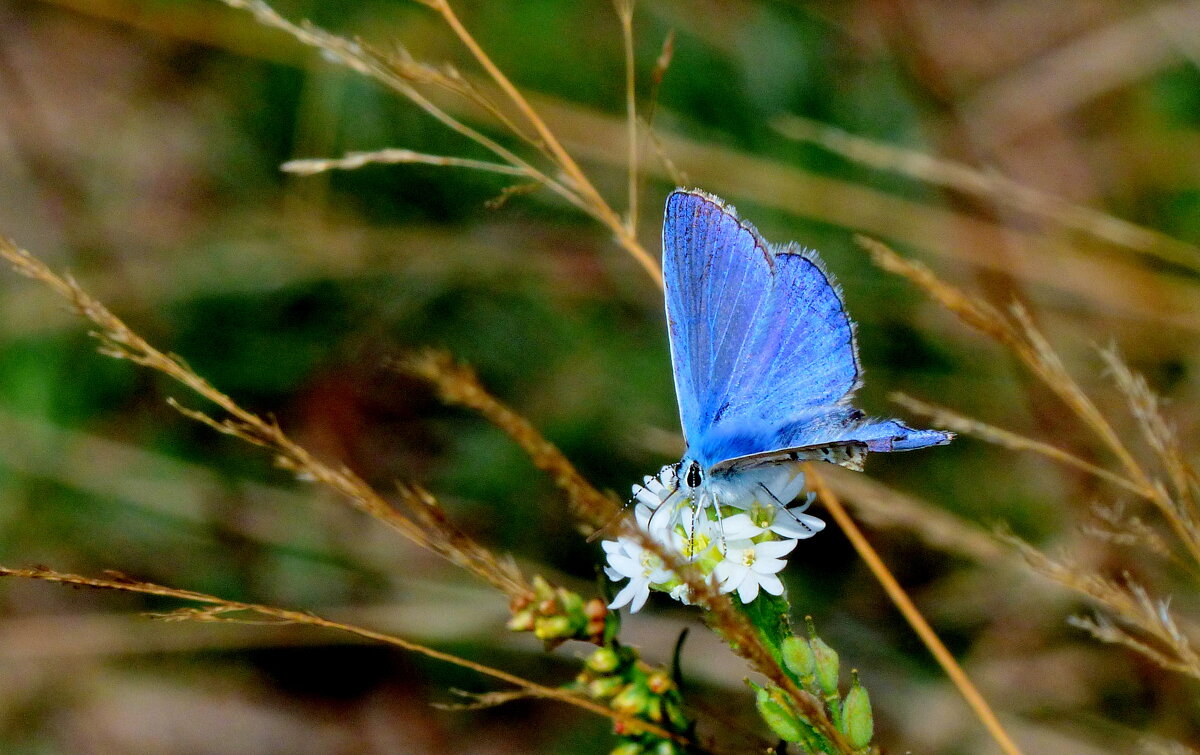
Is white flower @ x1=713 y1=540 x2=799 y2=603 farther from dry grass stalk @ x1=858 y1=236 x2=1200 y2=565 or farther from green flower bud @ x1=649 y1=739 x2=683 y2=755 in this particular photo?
dry grass stalk @ x1=858 y1=236 x2=1200 y2=565

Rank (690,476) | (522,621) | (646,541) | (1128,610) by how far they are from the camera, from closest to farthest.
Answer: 1. (646,541)
2. (522,621)
3. (1128,610)
4. (690,476)

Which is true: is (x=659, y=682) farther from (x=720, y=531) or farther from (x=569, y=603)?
(x=720, y=531)

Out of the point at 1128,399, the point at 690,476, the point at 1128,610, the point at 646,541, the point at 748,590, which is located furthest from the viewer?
the point at 690,476

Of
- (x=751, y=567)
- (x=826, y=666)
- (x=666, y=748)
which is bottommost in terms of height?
(x=666, y=748)

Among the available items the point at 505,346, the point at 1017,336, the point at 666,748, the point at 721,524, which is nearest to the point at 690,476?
the point at 721,524

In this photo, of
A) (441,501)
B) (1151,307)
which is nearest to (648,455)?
(441,501)
